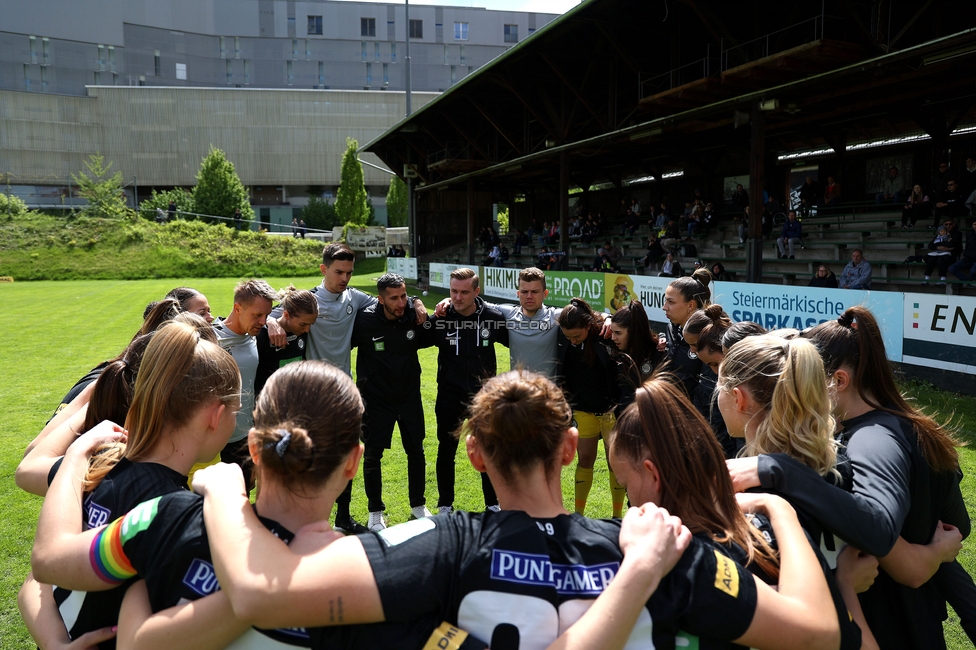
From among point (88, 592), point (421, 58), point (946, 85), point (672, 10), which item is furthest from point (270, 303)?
point (421, 58)

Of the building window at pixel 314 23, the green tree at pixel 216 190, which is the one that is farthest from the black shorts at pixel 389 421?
the building window at pixel 314 23

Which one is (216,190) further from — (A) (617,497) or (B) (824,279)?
(A) (617,497)

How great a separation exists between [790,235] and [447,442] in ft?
48.2

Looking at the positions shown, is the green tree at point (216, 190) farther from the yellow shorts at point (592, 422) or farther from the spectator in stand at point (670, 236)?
the yellow shorts at point (592, 422)

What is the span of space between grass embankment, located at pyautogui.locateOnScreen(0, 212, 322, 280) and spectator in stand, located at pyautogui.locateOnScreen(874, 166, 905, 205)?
100 feet

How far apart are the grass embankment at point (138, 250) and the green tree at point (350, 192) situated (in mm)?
7637

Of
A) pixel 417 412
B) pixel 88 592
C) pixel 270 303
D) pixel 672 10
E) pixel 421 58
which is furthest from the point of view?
pixel 421 58

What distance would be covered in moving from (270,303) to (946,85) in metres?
16.6

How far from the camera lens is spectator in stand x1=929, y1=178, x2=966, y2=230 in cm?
1441

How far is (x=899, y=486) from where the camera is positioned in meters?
2.02

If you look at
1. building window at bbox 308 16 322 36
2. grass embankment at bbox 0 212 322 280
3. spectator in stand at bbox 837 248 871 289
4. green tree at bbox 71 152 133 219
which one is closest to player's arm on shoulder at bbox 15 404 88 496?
spectator in stand at bbox 837 248 871 289

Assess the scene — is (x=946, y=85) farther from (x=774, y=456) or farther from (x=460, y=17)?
(x=460, y=17)

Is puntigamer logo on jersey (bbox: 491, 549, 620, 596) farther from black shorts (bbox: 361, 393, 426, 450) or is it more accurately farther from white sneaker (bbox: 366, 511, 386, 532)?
black shorts (bbox: 361, 393, 426, 450)

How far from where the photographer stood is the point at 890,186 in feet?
65.1
